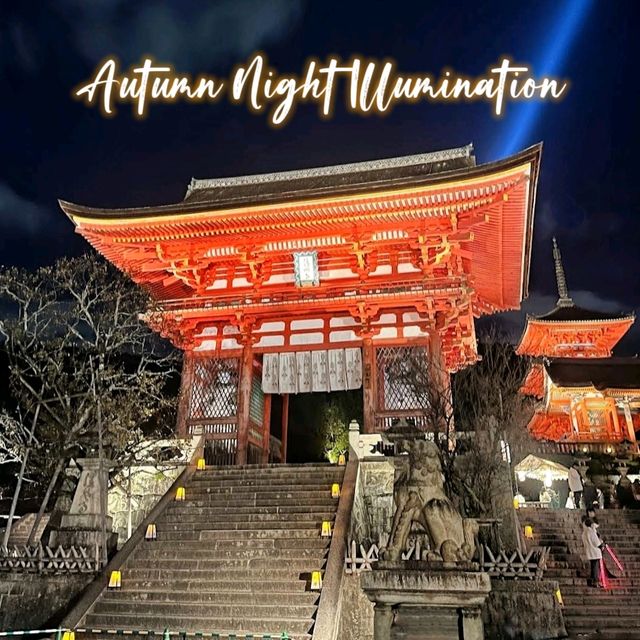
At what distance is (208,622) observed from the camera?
9.18 m

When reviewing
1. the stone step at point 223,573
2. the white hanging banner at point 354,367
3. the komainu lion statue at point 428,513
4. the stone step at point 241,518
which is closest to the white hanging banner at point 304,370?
the white hanging banner at point 354,367

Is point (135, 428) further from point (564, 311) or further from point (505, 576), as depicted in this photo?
point (564, 311)

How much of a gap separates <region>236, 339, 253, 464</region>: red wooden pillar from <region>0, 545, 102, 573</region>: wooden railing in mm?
5642

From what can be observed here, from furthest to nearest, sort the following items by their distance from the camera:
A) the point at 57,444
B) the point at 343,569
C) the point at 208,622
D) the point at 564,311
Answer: the point at 564,311 < the point at 57,444 < the point at 343,569 < the point at 208,622

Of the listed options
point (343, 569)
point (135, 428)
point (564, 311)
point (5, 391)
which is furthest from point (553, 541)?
point (5, 391)

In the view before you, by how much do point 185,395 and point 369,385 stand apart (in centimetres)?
585

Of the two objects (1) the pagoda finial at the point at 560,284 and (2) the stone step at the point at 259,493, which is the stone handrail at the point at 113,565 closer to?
(2) the stone step at the point at 259,493

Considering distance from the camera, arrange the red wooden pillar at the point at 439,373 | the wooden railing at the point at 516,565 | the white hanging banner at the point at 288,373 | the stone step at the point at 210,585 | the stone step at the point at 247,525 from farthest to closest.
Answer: the white hanging banner at the point at 288,373
the red wooden pillar at the point at 439,373
the stone step at the point at 247,525
the wooden railing at the point at 516,565
the stone step at the point at 210,585

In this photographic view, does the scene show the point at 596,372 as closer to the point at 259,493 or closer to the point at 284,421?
the point at 284,421

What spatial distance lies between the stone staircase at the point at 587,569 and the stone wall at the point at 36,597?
8.88m

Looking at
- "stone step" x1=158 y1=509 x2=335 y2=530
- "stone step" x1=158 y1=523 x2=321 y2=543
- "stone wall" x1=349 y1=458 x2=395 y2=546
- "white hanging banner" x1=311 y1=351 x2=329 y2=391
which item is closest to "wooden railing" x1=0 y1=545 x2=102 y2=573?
"stone step" x1=158 y1=523 x2=321 y2=543

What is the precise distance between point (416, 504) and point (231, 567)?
5.84m

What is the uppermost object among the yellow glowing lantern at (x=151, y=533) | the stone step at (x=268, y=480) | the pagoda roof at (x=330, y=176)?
the pagoda roof at (x=330, y=176)

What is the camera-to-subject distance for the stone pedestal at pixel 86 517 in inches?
466
